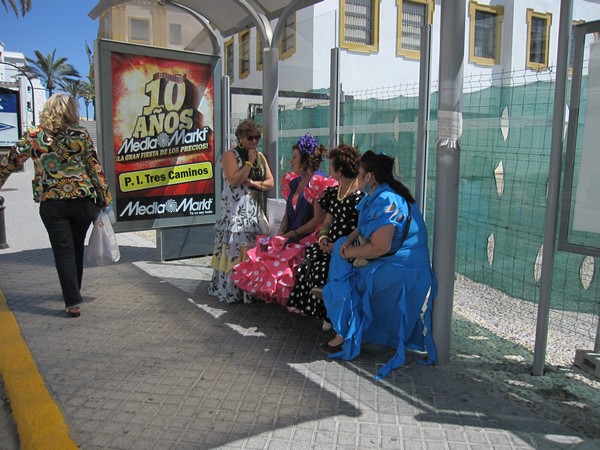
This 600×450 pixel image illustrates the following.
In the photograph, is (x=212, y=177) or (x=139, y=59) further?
(x=212, y=177)

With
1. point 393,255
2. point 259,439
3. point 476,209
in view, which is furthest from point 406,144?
point 259,439

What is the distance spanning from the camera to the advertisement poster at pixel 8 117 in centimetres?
1888

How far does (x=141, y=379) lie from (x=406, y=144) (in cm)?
267

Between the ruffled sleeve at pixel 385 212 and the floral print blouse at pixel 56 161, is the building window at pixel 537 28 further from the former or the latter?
the floral print blouse at pixel 56 161

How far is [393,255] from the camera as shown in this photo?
11.2 feet

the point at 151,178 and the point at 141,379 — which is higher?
the point at 151,178

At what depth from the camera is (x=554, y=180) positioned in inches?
121

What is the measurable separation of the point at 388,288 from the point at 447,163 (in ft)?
2.94

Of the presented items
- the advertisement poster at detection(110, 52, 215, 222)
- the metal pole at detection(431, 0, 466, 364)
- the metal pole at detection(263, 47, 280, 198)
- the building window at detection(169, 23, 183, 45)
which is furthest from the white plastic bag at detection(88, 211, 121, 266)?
the building window at detection(169, 23, 183, 45)

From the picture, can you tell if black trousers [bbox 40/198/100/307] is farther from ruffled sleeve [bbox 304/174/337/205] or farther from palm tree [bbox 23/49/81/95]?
palm tree [bbox 23/49/81/95]

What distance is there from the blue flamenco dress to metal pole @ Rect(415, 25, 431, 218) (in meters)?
0.51

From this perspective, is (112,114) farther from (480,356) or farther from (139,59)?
(480,356)

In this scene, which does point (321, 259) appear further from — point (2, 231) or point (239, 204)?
point (2, 231)

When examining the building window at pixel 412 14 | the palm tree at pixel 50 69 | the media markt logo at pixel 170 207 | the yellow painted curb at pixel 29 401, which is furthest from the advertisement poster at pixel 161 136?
the palm tree at pixel 50 69
